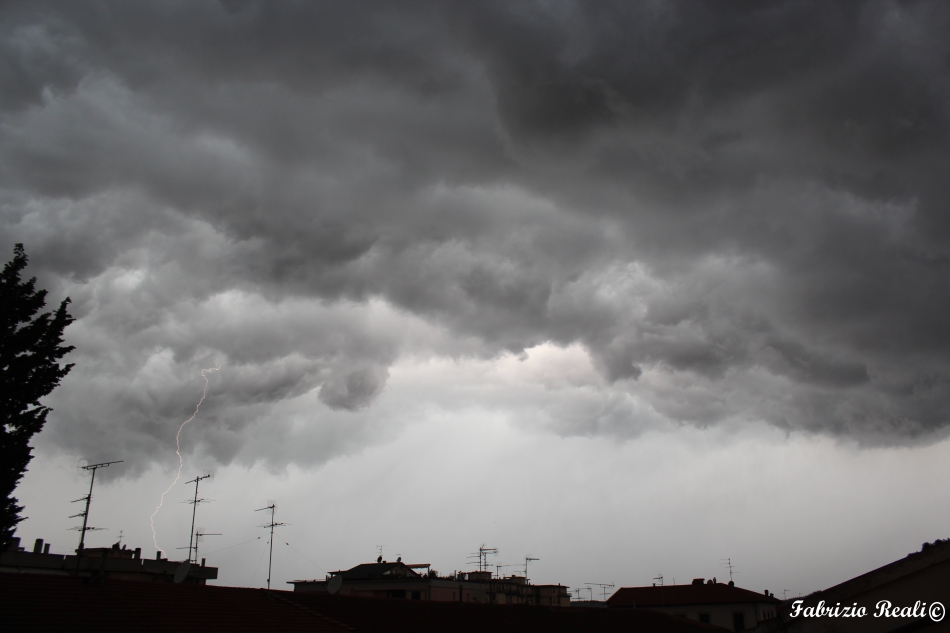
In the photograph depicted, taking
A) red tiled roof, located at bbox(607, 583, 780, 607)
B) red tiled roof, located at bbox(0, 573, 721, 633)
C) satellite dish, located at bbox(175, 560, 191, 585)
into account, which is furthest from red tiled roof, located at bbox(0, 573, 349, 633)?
red tiled roof, located at bbox(607, 583, 780, 607)

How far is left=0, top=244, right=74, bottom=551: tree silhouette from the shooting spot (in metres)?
23.6

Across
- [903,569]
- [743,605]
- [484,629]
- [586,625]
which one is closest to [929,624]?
Answer: [903,569]

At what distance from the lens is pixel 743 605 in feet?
262

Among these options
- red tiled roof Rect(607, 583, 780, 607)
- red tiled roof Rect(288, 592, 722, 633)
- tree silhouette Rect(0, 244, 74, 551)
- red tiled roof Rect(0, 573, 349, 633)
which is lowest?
red tiled roof Rect(607, 583, 780, 607)

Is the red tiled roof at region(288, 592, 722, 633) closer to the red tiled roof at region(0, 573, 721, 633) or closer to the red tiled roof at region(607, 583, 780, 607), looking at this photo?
the red tiled roof at region(0, 573, 721, 633)

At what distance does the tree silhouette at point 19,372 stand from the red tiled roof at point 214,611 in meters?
2.96

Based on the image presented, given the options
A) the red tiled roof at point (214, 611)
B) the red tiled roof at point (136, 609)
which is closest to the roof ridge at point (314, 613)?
the red tiled roof at point (214, 611)

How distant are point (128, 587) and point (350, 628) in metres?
9.73

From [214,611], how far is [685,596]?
240 ft

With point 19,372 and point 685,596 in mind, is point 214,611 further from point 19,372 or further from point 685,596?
point 685,596

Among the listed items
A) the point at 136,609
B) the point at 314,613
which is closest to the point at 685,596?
the point at 314,613

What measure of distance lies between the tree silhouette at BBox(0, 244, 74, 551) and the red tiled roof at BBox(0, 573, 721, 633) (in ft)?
9.70

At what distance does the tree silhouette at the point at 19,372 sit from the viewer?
23594mm

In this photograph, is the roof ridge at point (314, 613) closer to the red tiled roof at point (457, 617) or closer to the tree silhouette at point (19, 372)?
the red tiled roof at point (457, 617)
